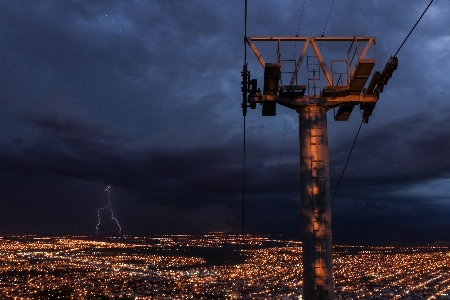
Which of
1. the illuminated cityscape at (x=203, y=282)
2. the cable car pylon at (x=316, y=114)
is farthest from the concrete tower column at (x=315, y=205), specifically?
the illuminated cityscape at (x=203, y=282)

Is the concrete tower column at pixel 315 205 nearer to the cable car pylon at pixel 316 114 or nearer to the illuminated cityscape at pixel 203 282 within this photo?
the cable car pylon at pixel 316 114

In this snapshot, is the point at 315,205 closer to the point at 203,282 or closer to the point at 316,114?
the point at 316,114

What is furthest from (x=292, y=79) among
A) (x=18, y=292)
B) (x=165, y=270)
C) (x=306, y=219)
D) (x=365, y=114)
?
(x=165, y=270)

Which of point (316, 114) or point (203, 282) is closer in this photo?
point (316, 114)

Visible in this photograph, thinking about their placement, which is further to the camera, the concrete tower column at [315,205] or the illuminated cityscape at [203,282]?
the illuminated cityscape at [203,282]

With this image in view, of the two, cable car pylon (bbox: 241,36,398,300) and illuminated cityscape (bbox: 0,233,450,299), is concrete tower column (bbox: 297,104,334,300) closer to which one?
cable car pylon (bbox: 241,36,398,300)

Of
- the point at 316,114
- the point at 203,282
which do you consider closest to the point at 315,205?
the point at 316,114

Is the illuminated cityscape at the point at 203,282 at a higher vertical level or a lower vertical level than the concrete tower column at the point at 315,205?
lower
